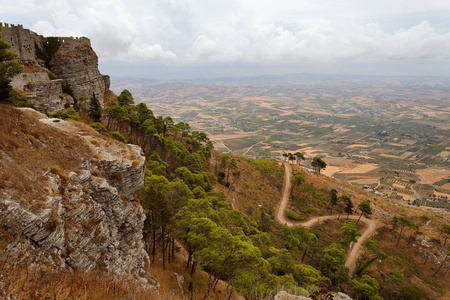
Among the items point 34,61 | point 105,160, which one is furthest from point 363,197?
point 34,61

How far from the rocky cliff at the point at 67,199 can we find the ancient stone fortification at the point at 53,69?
21838 mm

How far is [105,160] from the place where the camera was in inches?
616

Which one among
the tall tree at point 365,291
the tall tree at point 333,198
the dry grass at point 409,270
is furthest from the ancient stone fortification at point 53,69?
the dry grass at point 409,270

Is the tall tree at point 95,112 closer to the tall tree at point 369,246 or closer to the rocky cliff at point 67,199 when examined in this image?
the rocky cliff at point 67,199

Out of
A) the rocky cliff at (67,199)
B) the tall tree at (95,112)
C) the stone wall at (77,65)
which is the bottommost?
the rocky cliff at (67,199)

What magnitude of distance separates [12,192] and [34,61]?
1648 inches

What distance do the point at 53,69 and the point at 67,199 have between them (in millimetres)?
41261

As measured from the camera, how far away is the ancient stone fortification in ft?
110

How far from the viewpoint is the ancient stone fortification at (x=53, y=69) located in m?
33.4

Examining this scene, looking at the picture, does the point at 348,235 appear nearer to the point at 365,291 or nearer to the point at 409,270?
the point at 409,270

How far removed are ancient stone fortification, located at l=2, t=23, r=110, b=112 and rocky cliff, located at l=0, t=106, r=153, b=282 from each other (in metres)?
21.8

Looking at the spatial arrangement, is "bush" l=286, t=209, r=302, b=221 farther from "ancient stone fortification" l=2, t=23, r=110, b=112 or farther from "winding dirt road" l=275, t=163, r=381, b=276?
"ancient stone fortification" l=2, t=23, r=110, b=112

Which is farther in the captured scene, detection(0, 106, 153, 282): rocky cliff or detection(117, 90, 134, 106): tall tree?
detection(117, 90, 134, 106): tall tree

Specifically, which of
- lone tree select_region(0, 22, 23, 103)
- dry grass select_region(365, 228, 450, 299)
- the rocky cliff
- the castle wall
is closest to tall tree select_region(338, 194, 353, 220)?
dry grass select_region(365, 228, 450, 299)
